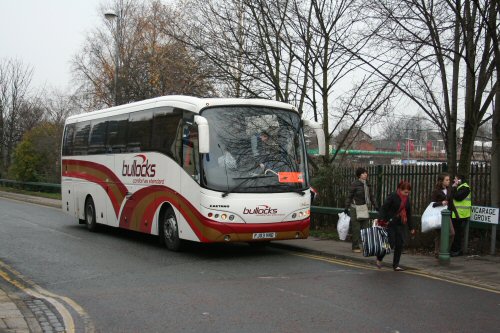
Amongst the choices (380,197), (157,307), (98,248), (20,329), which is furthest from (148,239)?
(20,329)

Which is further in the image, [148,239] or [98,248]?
[148,239]

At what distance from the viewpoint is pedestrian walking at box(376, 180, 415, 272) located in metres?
10.0

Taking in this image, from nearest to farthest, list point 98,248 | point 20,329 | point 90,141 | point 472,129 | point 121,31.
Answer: point 20,329 < point 472,129 < point 98,248 < point 90,141 < point 121,31

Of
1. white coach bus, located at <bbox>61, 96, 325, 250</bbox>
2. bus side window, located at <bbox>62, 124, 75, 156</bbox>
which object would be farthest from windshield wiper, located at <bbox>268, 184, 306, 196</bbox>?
bus side window, located at <bbox>62, 124, 75, 156</bbox>

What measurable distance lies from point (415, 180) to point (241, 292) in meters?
7.00

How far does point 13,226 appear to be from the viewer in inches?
690

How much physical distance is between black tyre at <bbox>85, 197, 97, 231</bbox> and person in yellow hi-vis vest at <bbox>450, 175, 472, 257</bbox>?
33.4 ft

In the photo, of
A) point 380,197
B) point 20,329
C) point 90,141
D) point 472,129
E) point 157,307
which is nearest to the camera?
point 20,329

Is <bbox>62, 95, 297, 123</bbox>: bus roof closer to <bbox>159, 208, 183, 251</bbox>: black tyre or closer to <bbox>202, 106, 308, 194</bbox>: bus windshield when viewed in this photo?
<bbox>202, 106, 308, 194</bbox>: bus windshield

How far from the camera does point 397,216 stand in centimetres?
1005

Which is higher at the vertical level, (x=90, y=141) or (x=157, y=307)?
(x=90, y=141)

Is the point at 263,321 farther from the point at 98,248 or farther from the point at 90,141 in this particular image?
the point at 90,141

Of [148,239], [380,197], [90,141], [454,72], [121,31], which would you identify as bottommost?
[148,239]

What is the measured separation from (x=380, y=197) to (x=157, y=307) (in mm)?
8953
